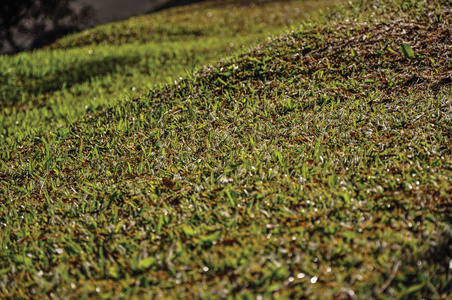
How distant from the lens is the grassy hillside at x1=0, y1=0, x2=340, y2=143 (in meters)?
6.36

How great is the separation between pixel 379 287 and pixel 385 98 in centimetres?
264

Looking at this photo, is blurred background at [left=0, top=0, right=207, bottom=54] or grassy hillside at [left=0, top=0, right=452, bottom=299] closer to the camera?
grassy hillside at [left=0, top=0, right=452, bottom=299]

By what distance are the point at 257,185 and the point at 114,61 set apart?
22.5 feet

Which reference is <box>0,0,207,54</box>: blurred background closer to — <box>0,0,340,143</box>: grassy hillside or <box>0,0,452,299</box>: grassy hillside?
<box>0,0,340,143</box>: grassy hillside

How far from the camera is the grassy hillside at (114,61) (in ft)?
20.9

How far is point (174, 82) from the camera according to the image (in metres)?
5.69

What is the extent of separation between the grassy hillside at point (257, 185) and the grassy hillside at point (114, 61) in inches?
50.7

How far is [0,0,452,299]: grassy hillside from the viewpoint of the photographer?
2416 millimetres

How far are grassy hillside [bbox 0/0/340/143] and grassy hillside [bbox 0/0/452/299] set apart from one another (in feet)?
4.23

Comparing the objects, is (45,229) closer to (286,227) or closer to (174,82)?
(286,227)

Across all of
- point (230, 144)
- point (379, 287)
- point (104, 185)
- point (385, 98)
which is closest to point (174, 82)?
point (230, 144)

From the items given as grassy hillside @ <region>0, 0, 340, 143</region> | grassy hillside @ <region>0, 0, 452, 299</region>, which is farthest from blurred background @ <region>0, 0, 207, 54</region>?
grassy hillside @ <region>0, 0, 452, 299</region>

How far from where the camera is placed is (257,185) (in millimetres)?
3160

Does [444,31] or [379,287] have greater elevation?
[444,31]
